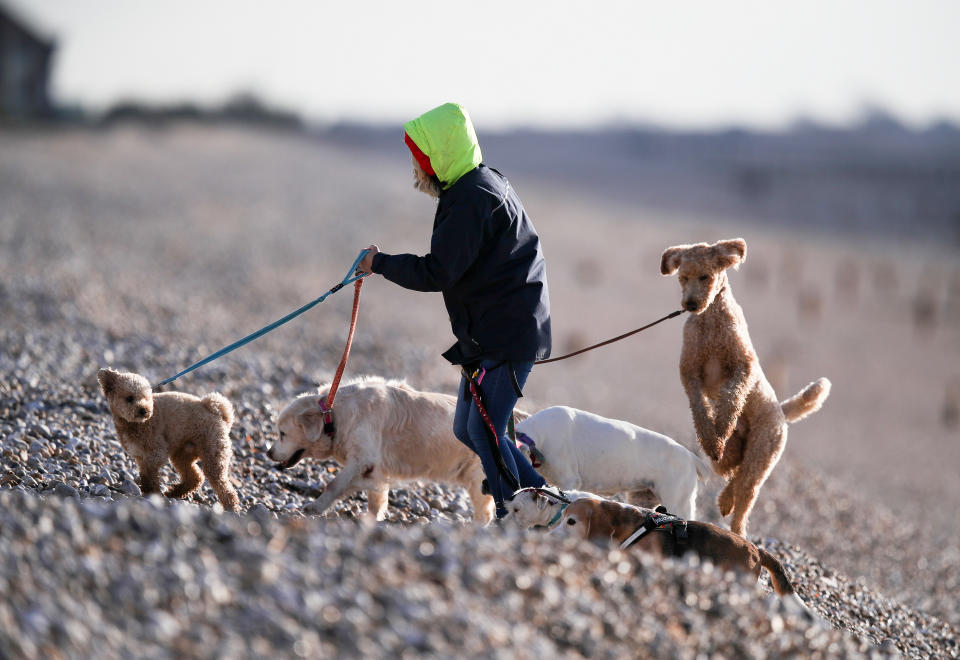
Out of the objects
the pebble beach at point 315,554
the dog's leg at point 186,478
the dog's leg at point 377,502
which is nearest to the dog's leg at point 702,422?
the pebble beach at point 315,554

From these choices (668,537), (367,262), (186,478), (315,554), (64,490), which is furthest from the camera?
(186,478)

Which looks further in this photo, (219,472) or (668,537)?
(219,472)

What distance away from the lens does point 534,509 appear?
18.2 feet

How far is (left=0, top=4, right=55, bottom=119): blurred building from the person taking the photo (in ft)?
190

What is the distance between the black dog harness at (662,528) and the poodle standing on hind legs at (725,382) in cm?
106

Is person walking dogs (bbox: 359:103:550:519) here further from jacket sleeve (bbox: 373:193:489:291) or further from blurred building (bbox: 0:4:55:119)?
blurred building (bbox: 0:4:55:119)

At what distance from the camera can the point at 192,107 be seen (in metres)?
73.9

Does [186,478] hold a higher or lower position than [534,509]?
higher

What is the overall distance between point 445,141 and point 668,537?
2.64 metres

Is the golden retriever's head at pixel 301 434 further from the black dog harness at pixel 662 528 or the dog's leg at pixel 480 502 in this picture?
the black dog harness at pixel 662 528

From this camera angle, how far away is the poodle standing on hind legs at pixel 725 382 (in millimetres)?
6219

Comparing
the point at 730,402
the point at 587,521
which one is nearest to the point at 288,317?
the point at 587,521

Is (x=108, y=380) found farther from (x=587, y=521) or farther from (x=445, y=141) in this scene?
(x=587, y=521)

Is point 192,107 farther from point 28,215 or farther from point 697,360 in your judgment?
point 697,360
